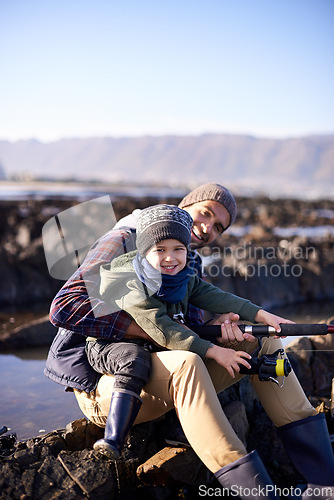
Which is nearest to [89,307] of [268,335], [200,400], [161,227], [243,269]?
[161,227]

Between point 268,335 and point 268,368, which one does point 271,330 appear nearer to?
point 268,335

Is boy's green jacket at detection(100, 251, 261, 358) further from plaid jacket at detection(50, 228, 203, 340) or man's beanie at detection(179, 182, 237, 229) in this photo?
man's beanie at detection(179, 182, 237, 229)

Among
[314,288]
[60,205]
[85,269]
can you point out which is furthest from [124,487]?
[60,205]

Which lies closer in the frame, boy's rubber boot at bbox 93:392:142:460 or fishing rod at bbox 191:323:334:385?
boy's rubber boot at bbox 93:392:142:460

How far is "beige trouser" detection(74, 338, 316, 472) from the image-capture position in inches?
95.8

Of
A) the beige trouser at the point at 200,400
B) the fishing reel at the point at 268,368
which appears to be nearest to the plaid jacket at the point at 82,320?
the beige trouser at the point at 200,400

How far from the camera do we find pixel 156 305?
9.14ft

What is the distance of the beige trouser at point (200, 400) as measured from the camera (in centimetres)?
243

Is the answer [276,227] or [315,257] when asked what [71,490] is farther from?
[276,227]

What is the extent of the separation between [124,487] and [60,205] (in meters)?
19.8

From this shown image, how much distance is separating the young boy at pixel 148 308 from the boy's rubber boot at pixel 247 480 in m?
0.44

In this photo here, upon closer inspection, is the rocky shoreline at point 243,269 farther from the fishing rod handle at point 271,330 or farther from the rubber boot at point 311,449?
the rubber boot at point 311,449

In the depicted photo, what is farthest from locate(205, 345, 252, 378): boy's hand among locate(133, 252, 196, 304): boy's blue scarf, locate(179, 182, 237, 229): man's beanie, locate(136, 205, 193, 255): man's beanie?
locate(179, 182, 237, 229): man's beanie

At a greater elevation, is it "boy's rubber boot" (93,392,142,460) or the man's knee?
the man's knee
